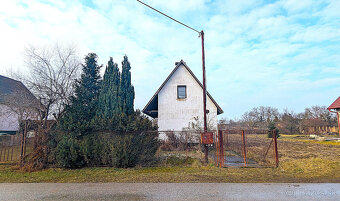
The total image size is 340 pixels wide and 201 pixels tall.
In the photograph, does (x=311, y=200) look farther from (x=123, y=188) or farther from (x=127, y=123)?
(x=127, y=123)

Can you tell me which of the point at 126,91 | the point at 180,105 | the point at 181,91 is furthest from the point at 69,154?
the point at 181,91

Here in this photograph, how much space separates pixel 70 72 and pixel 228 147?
1234 centimetres

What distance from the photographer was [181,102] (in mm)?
16453

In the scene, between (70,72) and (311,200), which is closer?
(311,200)

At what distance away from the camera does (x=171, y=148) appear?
30.7ft

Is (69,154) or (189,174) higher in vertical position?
(69,154)

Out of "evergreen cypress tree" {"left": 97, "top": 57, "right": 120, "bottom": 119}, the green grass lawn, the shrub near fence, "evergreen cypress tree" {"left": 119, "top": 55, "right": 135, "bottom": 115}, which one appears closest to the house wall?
"evergreen cypress tree" {"left": 119, "top": 55, "right": 135, "bottom": 115}

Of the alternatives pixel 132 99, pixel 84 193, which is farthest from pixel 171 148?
pixel 84 193

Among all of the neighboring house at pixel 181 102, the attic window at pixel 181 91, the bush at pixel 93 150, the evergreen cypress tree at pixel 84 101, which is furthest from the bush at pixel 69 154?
the attic window at pixel 181 91

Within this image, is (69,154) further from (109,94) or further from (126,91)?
(126,91)

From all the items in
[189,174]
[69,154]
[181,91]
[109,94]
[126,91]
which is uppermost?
[181,91]

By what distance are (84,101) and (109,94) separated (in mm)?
1379

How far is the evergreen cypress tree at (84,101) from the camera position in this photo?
28.0 feet

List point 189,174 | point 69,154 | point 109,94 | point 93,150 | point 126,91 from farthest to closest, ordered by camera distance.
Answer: point 126,91 < point 109,94 < point 93,150 < point 69,154 < point 189,174
